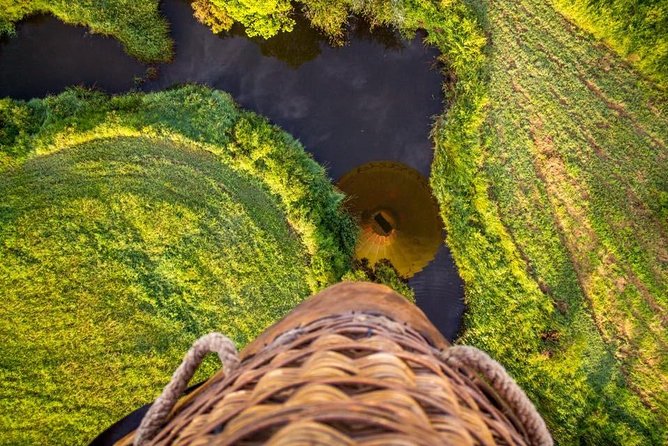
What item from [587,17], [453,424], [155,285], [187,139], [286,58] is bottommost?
[155,285]

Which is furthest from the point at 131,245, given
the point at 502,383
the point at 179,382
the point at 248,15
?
the point at 502,383

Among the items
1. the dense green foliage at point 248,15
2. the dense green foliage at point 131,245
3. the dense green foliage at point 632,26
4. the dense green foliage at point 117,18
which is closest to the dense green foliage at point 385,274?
the dense green foliage at point 131,245

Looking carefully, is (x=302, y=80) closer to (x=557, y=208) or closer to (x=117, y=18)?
(x=117, y=18)

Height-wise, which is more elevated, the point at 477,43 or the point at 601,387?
the point at 477,43

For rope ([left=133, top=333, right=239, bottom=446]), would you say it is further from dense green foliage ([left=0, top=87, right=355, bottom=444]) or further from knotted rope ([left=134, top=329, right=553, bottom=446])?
dense green foliage ([left=0, top=87, right=355, bottom=444])

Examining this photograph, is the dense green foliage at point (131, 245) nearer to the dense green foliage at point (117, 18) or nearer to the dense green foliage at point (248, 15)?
the dense green foliage at point (117, 18)

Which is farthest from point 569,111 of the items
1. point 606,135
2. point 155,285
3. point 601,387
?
point 155,285

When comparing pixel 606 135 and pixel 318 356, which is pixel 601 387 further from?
pixel 318 356
